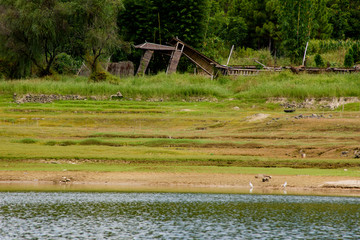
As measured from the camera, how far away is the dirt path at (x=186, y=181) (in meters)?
25.5

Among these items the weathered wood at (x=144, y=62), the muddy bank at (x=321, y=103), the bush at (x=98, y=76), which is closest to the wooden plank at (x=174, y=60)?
the weathered wood at (x=144, y=62)

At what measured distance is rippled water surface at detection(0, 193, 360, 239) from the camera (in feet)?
56.5

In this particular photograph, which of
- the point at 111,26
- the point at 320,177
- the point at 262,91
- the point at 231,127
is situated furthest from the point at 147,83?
the point at 320,177

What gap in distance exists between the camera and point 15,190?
2430 centimetres

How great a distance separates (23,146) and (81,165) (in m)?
5.70

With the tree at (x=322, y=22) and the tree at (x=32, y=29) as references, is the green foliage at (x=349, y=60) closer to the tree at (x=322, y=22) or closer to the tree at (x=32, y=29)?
the tree at (x=322, y=22)

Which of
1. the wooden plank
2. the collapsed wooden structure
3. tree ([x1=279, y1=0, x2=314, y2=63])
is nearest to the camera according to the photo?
the collapsed wooden structure

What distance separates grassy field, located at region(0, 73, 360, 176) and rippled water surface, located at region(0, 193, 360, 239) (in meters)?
5.46

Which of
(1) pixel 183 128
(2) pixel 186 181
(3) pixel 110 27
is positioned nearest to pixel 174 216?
(2) pixel 186 181

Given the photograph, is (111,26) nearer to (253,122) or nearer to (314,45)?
(253,122)

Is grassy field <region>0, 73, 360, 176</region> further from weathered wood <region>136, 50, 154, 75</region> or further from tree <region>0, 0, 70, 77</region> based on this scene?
weathered wood <region>136, 50, 154, 75</region>

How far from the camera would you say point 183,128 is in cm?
4366

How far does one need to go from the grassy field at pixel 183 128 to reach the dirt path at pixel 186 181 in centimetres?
106

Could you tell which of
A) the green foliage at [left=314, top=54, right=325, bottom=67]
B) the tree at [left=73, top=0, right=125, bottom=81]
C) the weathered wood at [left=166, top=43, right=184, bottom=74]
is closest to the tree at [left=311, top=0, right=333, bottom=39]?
the green foliage at [left=314, top=54, right=325, bottom=67]
